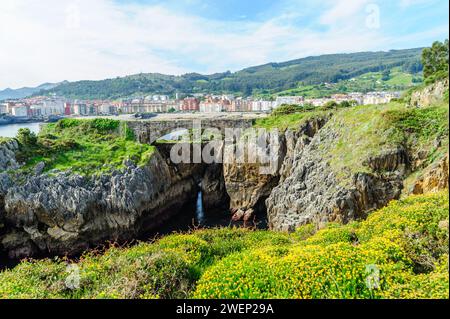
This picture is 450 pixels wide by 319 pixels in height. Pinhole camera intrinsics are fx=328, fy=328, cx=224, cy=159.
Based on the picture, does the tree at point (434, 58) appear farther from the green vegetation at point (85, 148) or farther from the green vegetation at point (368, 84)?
the green vegetation at point (368, 84)

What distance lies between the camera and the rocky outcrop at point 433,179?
1475cm

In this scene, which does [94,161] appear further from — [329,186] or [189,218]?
[329,186]

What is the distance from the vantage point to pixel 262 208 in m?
33.4

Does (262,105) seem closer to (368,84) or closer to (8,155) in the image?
(368,84)

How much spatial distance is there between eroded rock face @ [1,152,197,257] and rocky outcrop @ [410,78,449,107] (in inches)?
917

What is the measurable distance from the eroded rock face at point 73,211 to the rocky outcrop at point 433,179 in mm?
20952

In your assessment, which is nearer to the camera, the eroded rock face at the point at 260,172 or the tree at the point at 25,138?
the tree at the point at 25,138

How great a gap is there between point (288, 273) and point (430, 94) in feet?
73.0

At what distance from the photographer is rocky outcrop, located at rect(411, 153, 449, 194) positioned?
14747 mm

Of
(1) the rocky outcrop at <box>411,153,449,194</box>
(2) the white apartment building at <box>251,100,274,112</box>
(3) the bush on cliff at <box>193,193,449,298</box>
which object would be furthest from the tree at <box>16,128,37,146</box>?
(2) the white apartment building at <box>251,100,274,112</box>

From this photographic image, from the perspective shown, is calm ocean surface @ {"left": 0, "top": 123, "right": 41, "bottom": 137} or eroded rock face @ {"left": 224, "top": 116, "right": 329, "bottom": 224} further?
calm ocean surface @ {"left": 0, "top": 123, "right": 41, "bottom": 137}

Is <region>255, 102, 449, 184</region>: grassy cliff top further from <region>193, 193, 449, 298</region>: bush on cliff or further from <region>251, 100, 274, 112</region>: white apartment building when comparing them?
<region>251, 100, 274, 112</region>: white apartment building

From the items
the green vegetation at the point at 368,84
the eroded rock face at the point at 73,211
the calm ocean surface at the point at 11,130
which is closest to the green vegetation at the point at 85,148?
the eroded rock face at the point at 73,211

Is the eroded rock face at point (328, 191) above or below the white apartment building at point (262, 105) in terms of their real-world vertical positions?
below
